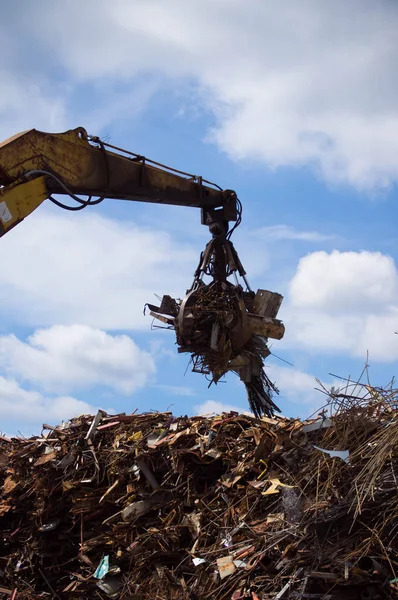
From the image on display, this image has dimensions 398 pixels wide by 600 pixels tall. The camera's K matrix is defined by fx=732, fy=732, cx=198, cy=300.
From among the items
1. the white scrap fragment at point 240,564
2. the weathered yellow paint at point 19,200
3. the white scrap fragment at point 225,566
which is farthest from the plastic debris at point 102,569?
the weathered yellow paint at point 19,200

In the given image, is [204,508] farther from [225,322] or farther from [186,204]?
[186,204]

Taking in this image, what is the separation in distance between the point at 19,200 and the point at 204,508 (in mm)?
3263

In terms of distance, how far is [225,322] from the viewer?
8.57m

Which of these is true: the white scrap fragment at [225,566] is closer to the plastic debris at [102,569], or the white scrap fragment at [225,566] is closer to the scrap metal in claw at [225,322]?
the plastic debris at [102,569]

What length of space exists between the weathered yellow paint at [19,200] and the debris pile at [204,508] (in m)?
2.80

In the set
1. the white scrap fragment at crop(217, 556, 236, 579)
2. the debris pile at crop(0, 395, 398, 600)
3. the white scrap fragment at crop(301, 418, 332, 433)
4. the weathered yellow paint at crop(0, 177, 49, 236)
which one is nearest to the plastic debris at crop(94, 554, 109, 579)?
the debris pile at crop(0, 395, 398, 600)

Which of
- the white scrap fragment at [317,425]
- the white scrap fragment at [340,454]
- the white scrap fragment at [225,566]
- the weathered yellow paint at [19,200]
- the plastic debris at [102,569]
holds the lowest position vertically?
the white scrap fragment at [225,566]

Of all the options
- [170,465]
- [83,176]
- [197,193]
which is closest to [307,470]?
[170,465]

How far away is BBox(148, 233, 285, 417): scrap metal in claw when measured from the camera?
8.53 m

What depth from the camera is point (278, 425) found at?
23.4ft

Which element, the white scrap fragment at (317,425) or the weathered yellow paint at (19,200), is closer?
the weathered yellow paint at (19,200)

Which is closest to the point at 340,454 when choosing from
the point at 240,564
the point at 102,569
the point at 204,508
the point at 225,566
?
the point at 240,564

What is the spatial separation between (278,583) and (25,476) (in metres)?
4.24

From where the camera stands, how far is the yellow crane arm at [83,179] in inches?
253
